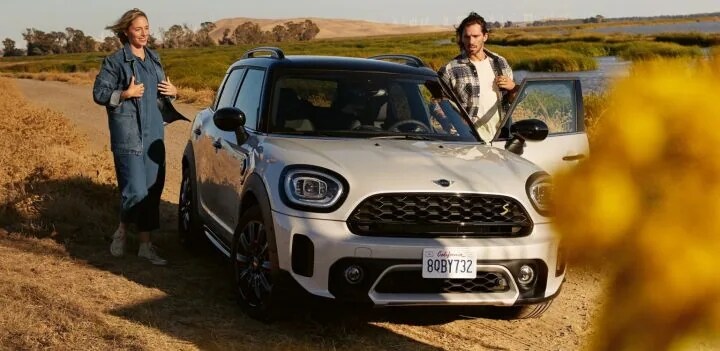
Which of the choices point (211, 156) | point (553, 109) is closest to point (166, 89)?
point (211, 156)

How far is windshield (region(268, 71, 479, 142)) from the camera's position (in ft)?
19.8

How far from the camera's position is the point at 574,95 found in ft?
19.6

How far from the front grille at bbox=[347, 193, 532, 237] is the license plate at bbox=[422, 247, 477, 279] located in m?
0.12

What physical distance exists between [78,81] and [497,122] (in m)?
35.8

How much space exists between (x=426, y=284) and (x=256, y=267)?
1.06 metres

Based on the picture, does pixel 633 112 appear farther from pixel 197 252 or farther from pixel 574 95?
pixel 197 252

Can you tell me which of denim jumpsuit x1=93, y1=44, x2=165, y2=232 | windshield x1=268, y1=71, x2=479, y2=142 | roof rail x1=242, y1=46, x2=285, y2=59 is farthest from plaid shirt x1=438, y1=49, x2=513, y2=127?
denim jumpsuit x1=93, y1=44, x2=165, y2=232

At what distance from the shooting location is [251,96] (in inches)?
256

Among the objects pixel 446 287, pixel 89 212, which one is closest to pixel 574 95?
pixel 446 287

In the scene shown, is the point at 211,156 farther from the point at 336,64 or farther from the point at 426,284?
the point at 426,284

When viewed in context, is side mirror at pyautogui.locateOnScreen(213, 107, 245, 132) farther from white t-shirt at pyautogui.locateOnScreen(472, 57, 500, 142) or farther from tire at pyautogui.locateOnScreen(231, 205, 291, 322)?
white t-shirt at pyautogui.locateOnScreen(472, 57, 500, 142)

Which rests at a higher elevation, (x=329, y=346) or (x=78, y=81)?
(x=329, y=346)

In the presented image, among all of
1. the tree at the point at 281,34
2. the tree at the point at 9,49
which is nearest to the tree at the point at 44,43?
the tree at the point at 9,49

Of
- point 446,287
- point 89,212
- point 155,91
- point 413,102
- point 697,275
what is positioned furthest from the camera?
point 89,212
